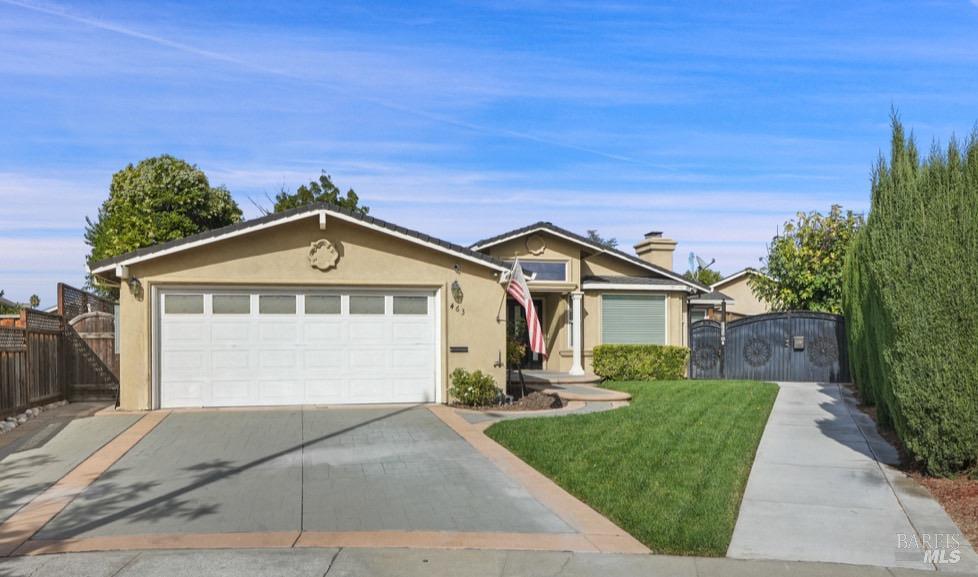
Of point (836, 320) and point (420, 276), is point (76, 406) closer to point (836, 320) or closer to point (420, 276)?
point (420, 276)

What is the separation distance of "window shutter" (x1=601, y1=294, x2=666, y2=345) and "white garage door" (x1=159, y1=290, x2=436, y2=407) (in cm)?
827

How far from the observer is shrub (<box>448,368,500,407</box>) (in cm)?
1638

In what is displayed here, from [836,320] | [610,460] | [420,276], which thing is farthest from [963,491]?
[836,320]

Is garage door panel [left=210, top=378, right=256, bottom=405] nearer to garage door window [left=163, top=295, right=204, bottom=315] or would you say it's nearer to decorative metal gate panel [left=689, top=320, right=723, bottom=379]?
garage door window [left=163, top=295, right=204, bottom=315]

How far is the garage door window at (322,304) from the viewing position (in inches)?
644

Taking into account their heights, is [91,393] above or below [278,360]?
below

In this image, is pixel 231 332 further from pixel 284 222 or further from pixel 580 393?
pixel 580 393

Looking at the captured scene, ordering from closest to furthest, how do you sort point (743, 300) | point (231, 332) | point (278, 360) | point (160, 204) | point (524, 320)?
point (231, 332)
point (278, 360)
point (524, 320)
point (160, 204)
point (743, 300)

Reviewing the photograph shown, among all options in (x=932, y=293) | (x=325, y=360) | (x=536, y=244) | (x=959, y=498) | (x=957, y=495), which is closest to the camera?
(x=959, y=498)

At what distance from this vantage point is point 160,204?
107ft

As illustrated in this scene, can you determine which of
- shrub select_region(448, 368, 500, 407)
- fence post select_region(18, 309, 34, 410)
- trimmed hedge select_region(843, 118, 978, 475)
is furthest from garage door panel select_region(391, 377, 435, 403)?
trimmed hedge select_region(843, 118, 978, 475)

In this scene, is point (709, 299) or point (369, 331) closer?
point (369, 331)

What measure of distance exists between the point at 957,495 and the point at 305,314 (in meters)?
11.3

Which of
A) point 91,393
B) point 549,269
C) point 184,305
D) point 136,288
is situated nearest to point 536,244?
point 549,269
